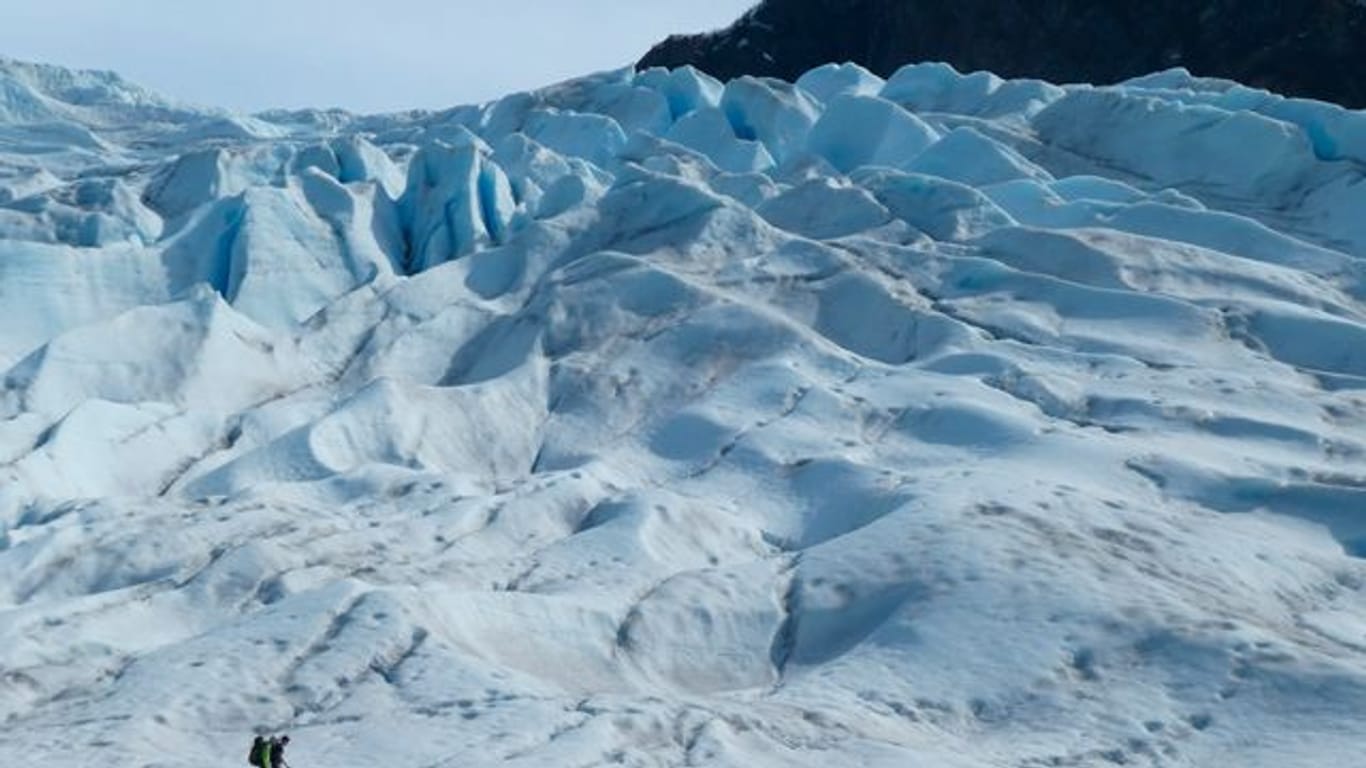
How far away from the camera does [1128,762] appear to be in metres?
13.6

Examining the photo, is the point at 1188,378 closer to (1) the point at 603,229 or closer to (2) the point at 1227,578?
(2) the point at 1227,578

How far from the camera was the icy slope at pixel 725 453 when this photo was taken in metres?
14.5

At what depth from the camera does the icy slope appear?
14.5 metres

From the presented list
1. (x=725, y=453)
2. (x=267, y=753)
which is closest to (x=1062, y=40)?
(x=725, y=453)

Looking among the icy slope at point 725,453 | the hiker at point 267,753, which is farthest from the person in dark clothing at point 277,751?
the icy slope at point 725,453

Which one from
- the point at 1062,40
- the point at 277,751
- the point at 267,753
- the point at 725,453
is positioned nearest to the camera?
the point at 267,753

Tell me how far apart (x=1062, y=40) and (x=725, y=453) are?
41.7 metres

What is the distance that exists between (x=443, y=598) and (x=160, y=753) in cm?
296

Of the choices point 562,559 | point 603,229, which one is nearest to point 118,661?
point 562,559

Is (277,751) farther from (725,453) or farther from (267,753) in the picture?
(725,453)

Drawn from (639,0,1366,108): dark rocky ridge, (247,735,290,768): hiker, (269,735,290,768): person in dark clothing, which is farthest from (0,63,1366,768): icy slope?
(639,0,1366,108): dark rocky ridge

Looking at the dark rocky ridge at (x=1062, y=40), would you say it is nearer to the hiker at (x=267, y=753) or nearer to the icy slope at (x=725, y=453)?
the icy slope at (x=725, y=453)

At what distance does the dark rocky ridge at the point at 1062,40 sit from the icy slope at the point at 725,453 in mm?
20802

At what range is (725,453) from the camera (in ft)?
66.9
